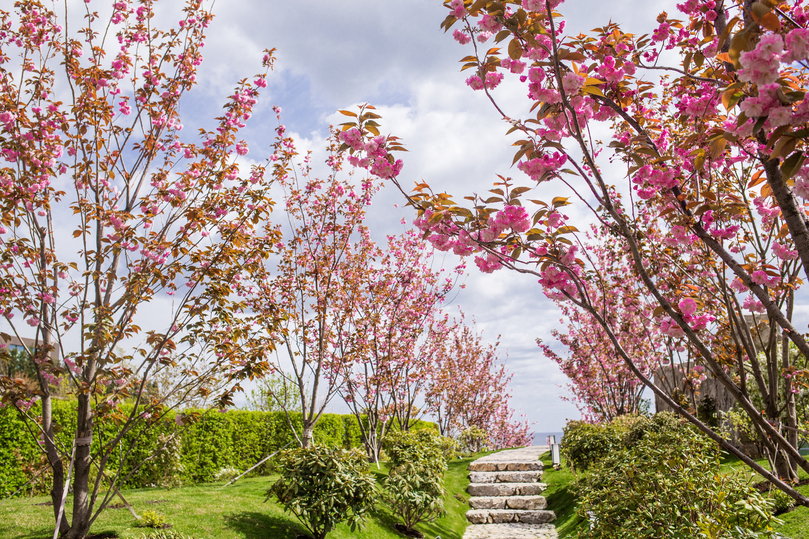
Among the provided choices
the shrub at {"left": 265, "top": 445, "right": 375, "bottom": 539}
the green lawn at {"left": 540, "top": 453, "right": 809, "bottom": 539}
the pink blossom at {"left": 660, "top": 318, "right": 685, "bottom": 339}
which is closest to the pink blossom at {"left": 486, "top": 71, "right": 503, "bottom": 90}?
the pink blossom at {"left": 660, "top": 318, "right": 685, "bottom": 339}

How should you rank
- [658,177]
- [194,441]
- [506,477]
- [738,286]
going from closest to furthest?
[658,177] → [738,286] → [194,441] → [506,477]

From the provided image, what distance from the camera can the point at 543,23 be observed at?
8.07 ft

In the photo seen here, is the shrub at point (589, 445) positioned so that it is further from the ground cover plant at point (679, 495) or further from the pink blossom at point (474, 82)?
the pink blossom at point (474, 82)

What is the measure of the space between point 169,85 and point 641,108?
4.68 metres

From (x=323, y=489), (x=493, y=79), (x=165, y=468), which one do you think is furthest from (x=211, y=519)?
(x=493, y=79)

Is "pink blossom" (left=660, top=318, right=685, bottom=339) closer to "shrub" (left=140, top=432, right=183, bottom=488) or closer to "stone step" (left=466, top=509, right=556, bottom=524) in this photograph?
"stone step" (left=466, top=509, right=556, bottom=524)

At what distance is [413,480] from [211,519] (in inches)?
101

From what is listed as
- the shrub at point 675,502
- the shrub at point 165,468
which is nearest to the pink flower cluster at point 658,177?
the shrub at point 675,502

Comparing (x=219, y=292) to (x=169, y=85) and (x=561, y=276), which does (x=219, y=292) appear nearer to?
(x=169, y=85)

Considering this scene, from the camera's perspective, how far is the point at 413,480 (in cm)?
655

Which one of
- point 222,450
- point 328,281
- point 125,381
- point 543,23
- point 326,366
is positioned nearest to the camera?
point 543,23

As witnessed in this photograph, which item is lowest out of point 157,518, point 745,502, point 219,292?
point 157,518

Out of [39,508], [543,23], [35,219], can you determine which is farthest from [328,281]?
[543,23]

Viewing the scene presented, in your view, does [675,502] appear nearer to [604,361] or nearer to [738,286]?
[738,286]
